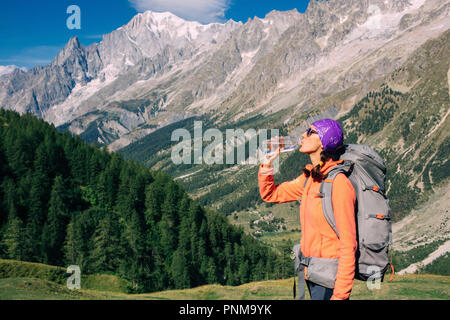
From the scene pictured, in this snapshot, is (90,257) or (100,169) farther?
(100,169)

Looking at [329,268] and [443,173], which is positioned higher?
[443,173]

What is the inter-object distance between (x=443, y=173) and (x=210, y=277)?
171940mm

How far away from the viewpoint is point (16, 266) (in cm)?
4006

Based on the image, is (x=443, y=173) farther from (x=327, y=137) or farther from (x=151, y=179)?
(x=327, y=137)

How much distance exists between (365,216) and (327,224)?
0.88m

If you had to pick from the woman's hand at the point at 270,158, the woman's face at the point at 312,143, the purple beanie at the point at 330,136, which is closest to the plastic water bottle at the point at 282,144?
the woman's hand at the point at 270,158

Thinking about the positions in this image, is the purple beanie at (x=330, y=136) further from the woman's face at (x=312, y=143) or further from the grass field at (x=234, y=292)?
the grass field at (x=234, y=292)

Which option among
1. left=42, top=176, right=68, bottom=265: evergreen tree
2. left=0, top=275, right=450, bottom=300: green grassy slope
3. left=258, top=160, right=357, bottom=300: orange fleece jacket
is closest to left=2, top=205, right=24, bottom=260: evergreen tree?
left=42, top=176, right=68, bottom=265: evergreen tree

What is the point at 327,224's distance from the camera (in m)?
8.17

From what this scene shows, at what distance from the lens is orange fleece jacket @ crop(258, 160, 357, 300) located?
Answer: 754 centimetres

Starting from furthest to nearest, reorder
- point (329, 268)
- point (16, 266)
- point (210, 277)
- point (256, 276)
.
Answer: point (256, 276) < point (210, 277) < point (16, 266) < point (329, 268)

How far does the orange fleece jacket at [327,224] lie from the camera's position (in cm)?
754

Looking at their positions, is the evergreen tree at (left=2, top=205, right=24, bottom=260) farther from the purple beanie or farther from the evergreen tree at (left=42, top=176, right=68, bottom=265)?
the purple beanie
